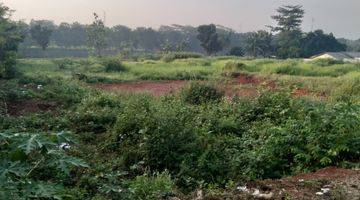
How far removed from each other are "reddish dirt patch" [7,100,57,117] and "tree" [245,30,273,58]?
4097 centimetres

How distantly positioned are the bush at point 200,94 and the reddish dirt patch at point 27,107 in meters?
3.36

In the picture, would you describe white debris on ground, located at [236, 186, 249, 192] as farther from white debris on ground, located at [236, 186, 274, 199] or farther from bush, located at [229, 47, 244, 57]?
bush, located at [229, 47, 244, 57]

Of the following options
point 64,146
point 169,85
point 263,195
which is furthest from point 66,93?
point 263,195

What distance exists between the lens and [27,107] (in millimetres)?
10859

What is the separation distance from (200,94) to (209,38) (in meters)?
40.7

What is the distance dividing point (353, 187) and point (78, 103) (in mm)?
7898

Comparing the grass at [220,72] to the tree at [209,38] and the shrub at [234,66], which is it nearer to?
the shrub at [234,66]

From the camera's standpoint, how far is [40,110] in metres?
10.5

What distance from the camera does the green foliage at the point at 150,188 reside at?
466 cm

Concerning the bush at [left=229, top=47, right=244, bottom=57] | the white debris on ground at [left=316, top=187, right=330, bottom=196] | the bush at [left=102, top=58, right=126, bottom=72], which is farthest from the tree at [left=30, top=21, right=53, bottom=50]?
the white debris on ground at [left=316, top=187, right=330, bottom=196]

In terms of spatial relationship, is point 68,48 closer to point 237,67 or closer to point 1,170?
point 237,67

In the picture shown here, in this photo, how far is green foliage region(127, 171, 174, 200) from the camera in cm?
466

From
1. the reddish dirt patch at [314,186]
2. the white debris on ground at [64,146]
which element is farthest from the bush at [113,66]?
the reddish dirt patch at [314,186]

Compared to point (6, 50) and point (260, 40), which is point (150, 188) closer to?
point (6, 50)
